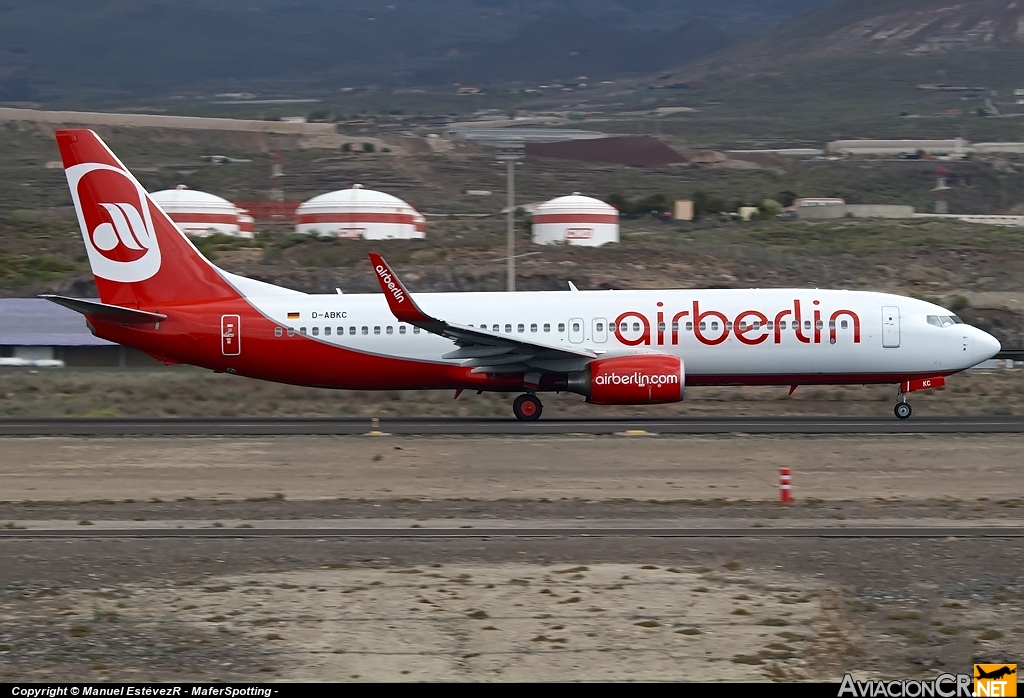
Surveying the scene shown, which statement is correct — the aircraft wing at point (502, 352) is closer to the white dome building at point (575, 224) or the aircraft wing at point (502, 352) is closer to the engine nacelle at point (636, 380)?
the engine nacelle at point (636, 380)

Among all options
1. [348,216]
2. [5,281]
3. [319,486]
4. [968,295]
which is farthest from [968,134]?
[319,486]

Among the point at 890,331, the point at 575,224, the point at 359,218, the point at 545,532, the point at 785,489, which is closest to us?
the point at 545,532

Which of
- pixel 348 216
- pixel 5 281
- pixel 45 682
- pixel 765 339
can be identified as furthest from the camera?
pixel 348 216

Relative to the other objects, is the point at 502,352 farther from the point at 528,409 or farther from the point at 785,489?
the point at 785,489

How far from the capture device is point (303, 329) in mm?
32031

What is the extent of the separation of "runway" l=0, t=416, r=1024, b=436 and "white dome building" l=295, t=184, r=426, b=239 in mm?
54070

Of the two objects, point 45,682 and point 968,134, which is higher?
point 968,134

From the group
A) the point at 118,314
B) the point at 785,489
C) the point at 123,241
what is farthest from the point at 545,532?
the point at 123,241

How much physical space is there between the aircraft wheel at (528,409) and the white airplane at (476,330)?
48mm

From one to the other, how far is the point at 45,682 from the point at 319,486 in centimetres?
1104

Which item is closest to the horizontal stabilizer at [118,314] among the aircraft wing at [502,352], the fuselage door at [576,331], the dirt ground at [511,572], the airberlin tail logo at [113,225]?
the airberlin tail logo at [113,225]

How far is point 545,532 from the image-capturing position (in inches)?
730

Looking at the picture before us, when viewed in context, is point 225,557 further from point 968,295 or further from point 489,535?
point 968,295

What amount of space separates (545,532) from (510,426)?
1244 centimetres
